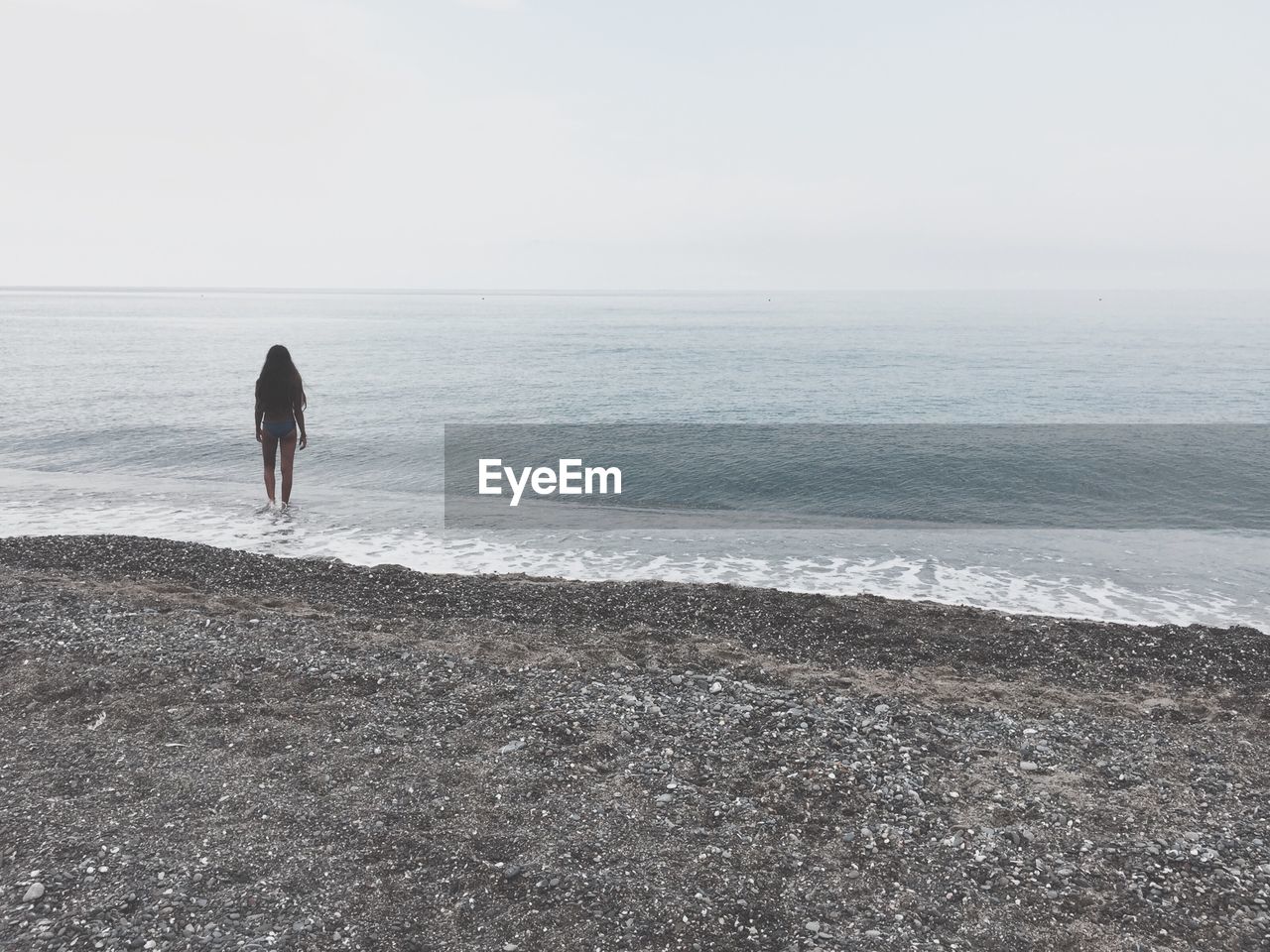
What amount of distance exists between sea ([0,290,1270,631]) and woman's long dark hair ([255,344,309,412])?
7.97ft

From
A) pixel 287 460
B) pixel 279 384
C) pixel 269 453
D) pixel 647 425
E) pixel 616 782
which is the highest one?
pixel 279 384

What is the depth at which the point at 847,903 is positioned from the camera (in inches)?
185

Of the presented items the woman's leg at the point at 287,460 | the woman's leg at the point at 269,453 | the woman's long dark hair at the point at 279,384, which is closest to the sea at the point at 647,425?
the woman's leg at the point at 287,460

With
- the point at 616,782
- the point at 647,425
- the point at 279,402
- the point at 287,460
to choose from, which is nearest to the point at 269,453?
the point at 287,460

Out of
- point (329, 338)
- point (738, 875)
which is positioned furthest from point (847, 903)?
point (329, 338)

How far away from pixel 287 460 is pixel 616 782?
1236 centimetres

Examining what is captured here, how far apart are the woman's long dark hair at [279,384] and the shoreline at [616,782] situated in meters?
5.68

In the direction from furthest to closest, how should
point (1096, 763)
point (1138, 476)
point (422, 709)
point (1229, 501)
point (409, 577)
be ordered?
point (1138, 476)
point (1229, 501)
point (409, 577)
point (422, 709)
point (1096, 763)

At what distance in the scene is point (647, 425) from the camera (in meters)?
28.7

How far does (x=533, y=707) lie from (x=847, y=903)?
317 centimetres

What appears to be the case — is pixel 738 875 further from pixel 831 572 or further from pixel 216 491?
pixel 216 491

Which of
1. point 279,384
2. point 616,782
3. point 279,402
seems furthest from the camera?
point 279,402

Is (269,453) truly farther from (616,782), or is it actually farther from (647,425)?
(647,425)

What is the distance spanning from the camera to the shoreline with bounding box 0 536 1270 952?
14.9ft
